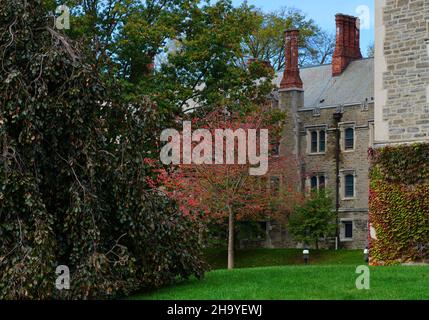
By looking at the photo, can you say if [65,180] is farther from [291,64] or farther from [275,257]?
[291,64]

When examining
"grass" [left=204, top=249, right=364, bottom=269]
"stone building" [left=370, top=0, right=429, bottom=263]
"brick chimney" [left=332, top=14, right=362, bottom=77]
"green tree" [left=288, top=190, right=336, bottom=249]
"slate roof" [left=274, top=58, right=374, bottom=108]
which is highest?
"brick chimney" [left=332, top=14, right=362, bottom=77]

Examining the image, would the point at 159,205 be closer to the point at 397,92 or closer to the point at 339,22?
the point at 397,92

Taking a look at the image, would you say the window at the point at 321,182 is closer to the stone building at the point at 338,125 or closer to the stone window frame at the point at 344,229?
the stone building at the point at 338,125

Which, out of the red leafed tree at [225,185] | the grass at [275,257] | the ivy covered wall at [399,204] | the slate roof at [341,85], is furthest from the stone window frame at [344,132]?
the ivy covered wall at [399,204]

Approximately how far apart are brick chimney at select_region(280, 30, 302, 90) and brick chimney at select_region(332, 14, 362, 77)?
2.29m

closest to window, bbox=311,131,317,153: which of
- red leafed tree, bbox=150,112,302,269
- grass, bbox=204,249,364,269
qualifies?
red leafed tree, bbox=150,112,302,269

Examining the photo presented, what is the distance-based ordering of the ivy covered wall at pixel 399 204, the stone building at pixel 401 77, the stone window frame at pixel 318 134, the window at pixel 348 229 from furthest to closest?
the stone window frame at pixel 318 134, the window at pixel 348 229, the stone building at pixel 401 77, the ivy covered wall at pixel 399 204

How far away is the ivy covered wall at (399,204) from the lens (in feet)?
65.1

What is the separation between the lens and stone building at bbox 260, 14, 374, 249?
146 feet

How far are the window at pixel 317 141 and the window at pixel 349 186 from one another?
206cm

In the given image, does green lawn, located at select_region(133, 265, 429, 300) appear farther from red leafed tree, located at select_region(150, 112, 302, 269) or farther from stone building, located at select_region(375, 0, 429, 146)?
red leafed tree, located at select_region(150, 112, 302, 269)

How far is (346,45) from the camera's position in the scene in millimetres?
49000

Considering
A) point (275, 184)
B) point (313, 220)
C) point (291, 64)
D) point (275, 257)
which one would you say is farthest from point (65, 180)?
point (291, 64)

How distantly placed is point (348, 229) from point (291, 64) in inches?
361
